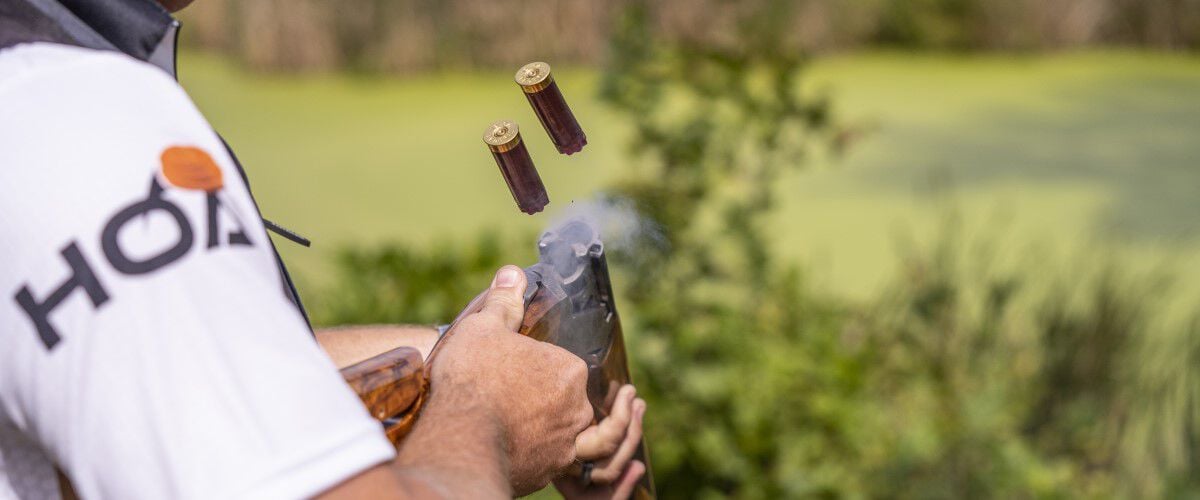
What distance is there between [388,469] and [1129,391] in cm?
268

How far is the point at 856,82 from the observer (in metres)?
5.25

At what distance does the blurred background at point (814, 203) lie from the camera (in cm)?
261

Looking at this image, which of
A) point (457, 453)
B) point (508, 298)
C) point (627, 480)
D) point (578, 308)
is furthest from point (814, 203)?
point (457, 453)

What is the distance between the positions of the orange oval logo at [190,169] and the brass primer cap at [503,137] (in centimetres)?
38

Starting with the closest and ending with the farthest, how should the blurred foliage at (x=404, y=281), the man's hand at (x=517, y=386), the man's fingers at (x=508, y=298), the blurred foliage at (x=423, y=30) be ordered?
the man's hand at (x=517, y=386) < the man's fingers at (x=508, y=298) < the blurred foliage at (x=404, y=281) < the blurred foliage at (x=423, y=30)

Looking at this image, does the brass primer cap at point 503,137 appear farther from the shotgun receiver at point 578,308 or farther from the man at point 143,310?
the man at point 143,310

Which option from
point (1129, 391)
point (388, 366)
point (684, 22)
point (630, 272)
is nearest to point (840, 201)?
point (684, 22)

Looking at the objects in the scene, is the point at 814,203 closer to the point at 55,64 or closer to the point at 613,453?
the point at 613,453

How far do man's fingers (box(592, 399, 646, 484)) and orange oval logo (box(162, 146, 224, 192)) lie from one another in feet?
1.99

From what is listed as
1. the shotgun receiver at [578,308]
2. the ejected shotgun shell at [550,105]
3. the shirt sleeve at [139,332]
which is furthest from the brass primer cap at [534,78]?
the shirt sleeve at [139,332]

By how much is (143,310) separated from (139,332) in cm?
1

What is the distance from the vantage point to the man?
28.1 inches

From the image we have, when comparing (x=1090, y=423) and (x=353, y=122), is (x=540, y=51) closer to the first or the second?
(x=353, y=122)

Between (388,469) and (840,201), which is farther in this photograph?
(840,201)
